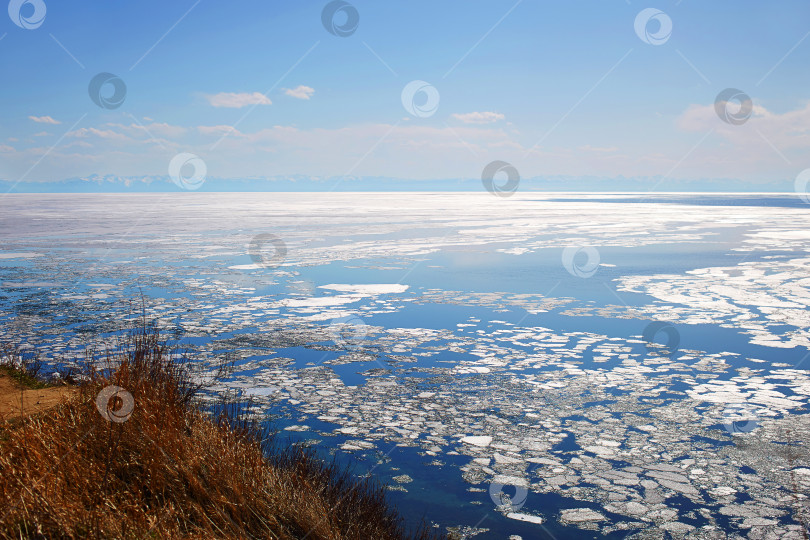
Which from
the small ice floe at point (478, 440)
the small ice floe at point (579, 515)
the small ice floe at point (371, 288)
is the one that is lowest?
the small ice floe at point (579, 515)

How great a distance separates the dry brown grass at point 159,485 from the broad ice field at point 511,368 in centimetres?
75

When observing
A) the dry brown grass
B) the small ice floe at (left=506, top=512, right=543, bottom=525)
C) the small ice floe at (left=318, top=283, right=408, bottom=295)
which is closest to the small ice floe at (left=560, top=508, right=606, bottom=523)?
the small ice floe at (left=506, top=512, right=543, bottom=525)

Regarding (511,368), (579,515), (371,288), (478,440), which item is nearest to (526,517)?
(579,515)

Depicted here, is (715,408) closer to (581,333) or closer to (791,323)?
(581,333)

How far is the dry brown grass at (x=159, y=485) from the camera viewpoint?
291cm

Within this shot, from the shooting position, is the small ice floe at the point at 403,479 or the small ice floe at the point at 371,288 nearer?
the small ice floe at the point at 403,479

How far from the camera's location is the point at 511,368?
692 cm

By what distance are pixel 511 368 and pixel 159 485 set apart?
14.4 ft

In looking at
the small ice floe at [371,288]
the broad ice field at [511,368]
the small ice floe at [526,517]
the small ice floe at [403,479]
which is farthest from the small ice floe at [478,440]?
the small ice floe at [371,288]

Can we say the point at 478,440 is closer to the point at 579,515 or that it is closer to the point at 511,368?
the point at 579,515

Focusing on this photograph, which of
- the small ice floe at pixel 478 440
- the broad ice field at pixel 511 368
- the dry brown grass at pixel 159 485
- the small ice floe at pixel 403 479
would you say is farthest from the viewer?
the small ice floe at pixel 478 440

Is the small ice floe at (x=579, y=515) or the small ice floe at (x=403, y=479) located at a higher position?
the small ice floe at (x=403, y=479)

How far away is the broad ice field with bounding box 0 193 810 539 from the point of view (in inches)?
161

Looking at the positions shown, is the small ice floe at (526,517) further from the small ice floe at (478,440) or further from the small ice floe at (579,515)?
the small ice floe at (478,440)
